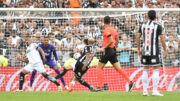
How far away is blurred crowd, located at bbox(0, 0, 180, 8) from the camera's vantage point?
20438 mm

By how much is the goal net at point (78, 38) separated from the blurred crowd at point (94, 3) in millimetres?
3759

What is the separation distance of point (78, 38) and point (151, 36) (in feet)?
18.3

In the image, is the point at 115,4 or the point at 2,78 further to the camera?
the point at 115,4

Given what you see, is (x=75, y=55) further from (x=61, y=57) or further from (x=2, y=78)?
(x=2, y=78)

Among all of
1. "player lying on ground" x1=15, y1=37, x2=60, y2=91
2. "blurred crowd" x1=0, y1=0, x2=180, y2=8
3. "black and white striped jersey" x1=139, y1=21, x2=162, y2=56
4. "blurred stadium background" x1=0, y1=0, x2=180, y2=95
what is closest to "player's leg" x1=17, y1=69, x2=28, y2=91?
"player lying on ground" x1=15, y1=37, x2=60, y2=91

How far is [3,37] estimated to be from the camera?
54.5ft

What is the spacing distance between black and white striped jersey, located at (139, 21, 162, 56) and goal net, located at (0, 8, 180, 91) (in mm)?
4683

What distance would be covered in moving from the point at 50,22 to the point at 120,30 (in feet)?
7.95

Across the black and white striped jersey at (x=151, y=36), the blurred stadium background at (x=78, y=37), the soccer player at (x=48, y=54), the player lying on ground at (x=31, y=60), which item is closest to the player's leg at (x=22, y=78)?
the player lying on ground at (x=31, y=60)

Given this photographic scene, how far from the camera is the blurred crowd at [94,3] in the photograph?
2044 cm

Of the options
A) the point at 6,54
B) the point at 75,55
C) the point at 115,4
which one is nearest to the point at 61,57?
the point at 75,55

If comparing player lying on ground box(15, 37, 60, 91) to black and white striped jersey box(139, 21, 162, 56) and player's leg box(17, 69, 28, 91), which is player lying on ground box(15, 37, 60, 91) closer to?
player's leg box(17, 69, 28, 91)

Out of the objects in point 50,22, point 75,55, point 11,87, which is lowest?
point 11,87

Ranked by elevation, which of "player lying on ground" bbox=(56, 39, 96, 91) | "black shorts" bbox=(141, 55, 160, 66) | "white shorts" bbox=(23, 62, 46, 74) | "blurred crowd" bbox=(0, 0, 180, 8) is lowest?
"white shorts" bbox=(23, 62, 46, 74)
